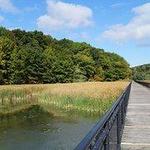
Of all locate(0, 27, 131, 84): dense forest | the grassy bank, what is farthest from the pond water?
locate(0, 27, 131, 84): dense forest

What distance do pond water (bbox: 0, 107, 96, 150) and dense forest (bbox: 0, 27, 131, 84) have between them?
4679 centimetres

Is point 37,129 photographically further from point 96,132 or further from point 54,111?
point 96,132

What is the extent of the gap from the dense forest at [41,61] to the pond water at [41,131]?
153 feet

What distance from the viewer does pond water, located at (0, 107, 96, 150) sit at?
1669 cm

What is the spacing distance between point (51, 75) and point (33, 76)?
6.68 meters

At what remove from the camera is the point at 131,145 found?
351 inches

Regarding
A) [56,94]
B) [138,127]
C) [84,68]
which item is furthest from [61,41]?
[138,127]

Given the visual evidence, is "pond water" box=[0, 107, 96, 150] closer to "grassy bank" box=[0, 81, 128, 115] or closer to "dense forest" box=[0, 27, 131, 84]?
"grassy bank" box=[0, 81, 128, 115]

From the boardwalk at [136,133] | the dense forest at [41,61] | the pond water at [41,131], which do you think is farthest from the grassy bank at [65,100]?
the dense forest at [41,61]

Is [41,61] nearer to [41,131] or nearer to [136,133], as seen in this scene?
[41,131]

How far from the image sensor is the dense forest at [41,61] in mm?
73688

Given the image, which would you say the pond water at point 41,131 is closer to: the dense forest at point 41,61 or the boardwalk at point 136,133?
the boardwalk at point 136,133

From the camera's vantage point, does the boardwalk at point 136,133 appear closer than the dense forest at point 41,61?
Yes

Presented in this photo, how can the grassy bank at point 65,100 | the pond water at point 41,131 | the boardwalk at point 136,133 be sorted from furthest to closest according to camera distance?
the grassy bank at point 65,100, the pond water at point 41,131, the boardwalk at point 136,133
